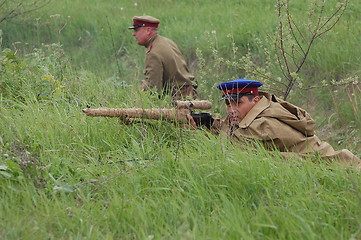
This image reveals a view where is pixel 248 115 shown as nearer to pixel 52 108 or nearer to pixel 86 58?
pixel 52 108

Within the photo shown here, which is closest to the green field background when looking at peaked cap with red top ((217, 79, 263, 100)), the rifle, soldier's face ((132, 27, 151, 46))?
the rifle

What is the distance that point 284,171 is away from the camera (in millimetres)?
4602

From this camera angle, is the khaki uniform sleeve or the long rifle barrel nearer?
the long rifle barrel

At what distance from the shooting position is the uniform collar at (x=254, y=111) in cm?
532

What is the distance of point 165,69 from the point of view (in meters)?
8.59

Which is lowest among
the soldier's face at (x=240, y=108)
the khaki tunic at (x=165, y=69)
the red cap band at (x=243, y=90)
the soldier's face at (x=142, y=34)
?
the khaki tunic at (x=165, y=69)

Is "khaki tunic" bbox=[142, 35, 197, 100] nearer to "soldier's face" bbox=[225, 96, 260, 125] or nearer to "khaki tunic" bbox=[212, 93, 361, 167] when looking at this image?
"soldier's face" bbox=[225, 96, 260, 125]

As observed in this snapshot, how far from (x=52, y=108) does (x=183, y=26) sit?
603 centimetres

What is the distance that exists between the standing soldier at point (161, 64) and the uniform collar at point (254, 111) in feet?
9.41

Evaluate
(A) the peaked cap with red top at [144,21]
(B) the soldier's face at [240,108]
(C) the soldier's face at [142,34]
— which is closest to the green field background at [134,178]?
(B) the soldier's face at [240,108]

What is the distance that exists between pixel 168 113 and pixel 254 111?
2.47ft

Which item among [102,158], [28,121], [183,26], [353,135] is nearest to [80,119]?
[28,121]

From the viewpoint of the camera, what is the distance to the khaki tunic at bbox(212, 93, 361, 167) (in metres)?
5.21

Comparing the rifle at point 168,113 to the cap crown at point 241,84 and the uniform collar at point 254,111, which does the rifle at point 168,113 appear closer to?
the cap crown at point 241,84
